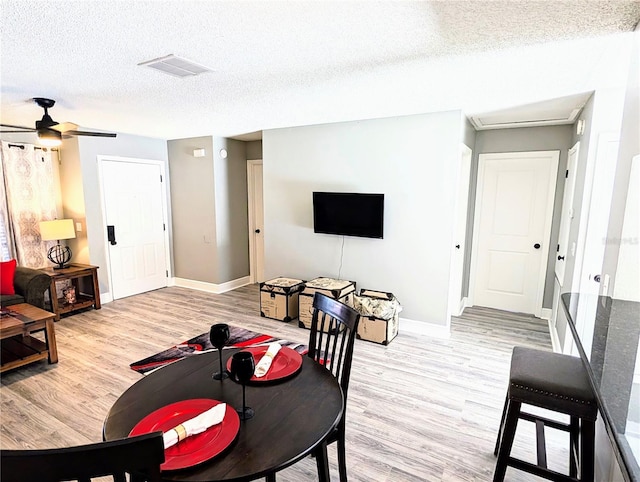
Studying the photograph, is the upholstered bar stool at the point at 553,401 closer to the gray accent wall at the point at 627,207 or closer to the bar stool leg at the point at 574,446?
the bar stool leg at the point at 574,446

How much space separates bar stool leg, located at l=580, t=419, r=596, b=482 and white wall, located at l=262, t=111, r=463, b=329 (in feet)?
7.26

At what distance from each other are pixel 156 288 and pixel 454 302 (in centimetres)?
466

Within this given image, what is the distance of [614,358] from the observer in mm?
1396

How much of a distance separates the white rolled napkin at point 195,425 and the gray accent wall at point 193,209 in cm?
444

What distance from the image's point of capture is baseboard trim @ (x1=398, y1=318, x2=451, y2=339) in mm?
3842

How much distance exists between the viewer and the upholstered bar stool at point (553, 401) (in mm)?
1561

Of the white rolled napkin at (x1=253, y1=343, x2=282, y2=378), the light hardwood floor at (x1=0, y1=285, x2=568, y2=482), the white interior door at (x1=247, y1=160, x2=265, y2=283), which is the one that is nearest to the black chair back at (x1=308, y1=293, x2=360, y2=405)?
the white rolled napkin at (x1=253, y1=343, x2=282, y2=378)

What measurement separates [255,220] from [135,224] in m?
1.86

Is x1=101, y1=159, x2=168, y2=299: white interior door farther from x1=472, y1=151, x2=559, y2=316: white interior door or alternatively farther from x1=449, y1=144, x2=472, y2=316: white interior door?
x1=472, y1=151, x2=559, y2=316: white interior door

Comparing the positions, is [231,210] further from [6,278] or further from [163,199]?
[6,278]

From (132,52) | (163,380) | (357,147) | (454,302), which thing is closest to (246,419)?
(163,380)

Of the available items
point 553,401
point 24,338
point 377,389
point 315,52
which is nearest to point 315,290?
point 377,389

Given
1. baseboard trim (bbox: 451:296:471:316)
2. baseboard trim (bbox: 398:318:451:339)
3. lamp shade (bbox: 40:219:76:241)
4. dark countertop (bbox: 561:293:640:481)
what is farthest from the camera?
baseboard trim (bbox: 451:296:471:316)

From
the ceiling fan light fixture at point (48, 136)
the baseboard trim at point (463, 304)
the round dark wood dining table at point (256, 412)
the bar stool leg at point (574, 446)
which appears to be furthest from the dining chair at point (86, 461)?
the baseboard trim at point (463, 304)
